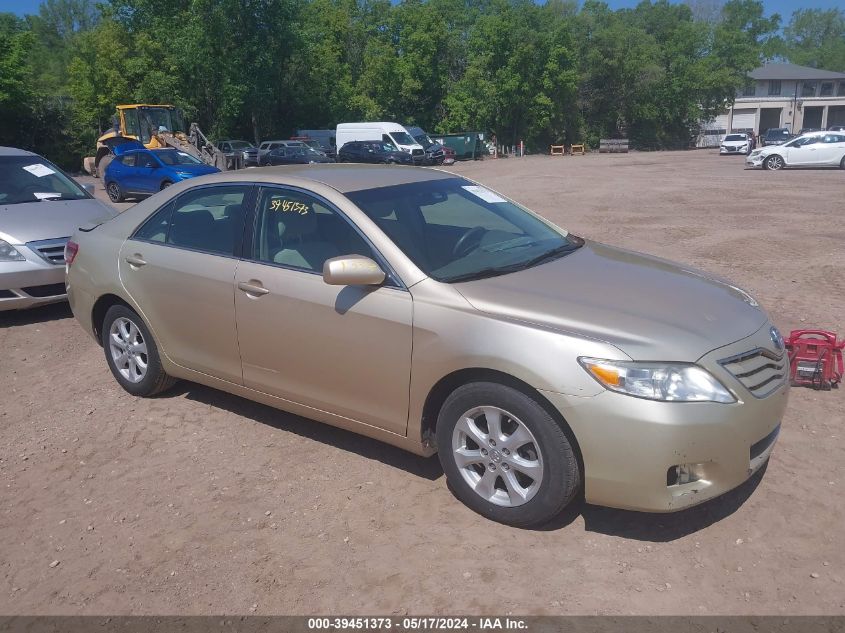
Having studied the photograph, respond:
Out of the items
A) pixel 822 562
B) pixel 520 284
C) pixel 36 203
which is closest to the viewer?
pixel 822 562

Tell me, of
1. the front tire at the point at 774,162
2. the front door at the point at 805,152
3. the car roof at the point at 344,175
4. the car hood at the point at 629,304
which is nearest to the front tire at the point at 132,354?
the car roof at the point at 344,175

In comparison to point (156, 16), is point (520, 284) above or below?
below

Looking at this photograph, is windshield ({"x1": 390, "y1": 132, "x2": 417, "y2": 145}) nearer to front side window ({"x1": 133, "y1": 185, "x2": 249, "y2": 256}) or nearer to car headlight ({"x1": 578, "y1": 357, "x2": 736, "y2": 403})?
front side window ({"x1": 133, "y1": 185, "x2": 249, "y2": 256})

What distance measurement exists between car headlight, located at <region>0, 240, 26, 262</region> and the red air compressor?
677 cm

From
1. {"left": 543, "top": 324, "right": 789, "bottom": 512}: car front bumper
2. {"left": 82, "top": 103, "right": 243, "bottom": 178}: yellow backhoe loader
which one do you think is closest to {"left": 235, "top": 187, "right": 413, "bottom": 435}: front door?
{"left": 543, "top": 324, "right": 789, "bottom": 512}: car front bumper

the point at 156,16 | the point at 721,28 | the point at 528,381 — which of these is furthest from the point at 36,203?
the point at 721,28

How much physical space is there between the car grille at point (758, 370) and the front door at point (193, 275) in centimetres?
279

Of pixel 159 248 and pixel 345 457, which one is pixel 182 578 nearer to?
pixel 345 457

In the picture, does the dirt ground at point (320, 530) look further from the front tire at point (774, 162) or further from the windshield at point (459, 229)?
the front tire at point (774, 162)

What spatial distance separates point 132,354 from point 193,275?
1034 mm

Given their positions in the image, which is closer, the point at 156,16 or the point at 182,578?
the point at 182,578

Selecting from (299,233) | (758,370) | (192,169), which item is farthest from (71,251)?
(192,169)

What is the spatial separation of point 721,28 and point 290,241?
262ft

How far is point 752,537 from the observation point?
11.3 ft
